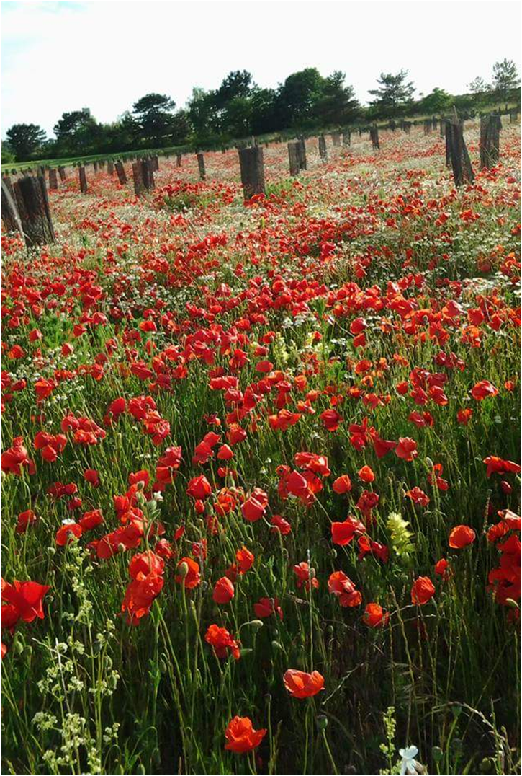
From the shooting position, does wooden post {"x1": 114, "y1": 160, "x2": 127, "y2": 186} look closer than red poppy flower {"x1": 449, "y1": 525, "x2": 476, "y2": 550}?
No

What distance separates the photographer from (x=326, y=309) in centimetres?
560

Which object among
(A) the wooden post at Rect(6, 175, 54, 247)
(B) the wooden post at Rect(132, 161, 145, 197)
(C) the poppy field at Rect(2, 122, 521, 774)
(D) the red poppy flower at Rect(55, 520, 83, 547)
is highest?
(B) the wooden post at Rect(132, 161, 145, 197)

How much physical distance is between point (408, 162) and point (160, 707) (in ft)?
69.8

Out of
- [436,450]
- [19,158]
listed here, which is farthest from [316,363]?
[19,158]

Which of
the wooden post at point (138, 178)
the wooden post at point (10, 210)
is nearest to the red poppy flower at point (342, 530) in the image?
the wooden post at point (10, 210)

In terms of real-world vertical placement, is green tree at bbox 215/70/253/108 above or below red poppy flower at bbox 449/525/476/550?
above

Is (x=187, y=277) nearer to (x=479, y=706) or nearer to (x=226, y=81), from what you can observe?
(x=479, y=706)

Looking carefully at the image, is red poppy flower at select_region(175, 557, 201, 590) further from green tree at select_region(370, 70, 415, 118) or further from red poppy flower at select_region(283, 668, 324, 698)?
green tree at select_region(370, 70, 415, 118)

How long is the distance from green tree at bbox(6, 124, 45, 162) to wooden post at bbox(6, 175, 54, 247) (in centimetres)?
6782

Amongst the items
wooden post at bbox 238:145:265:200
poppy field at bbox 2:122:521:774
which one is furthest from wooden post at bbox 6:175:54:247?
poppy field at bbox 2:122:521:774

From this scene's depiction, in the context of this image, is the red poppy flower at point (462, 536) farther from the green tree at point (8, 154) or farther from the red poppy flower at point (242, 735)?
the green tree at point (8, 154)

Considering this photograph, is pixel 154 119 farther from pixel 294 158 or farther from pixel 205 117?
pixel 294 158

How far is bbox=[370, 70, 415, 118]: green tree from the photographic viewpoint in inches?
2672

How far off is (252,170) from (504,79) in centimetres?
6478
